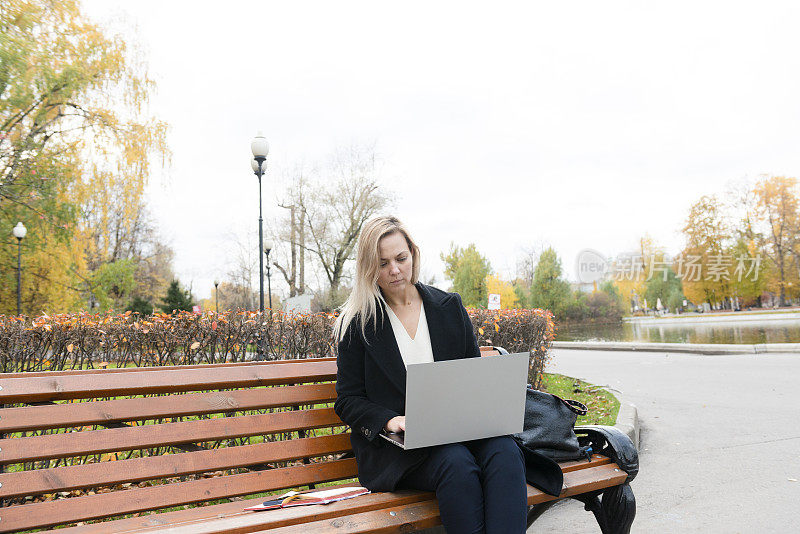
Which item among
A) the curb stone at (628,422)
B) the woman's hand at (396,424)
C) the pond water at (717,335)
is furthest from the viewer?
the pond water at (717,335)

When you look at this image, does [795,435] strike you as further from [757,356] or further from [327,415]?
[757,356]

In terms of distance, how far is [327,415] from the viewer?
2.69 meters

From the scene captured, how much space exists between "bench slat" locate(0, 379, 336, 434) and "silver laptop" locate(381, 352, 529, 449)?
0.58 m

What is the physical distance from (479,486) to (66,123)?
1388cm

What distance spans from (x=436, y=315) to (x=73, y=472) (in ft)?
5.27

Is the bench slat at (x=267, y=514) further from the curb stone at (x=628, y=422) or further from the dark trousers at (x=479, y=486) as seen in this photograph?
the curb stone at (x=628, y=422)

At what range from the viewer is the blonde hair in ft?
8.57

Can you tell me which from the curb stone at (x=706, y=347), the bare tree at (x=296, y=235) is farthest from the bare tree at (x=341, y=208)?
the curb stone at (x=706, y=347)

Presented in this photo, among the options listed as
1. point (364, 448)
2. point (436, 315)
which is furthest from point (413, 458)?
point (436, 315)

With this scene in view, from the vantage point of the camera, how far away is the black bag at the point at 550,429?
8.38 ft

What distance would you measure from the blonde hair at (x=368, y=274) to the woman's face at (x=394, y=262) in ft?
0.06

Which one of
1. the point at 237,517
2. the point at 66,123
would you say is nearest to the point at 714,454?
the point at 237,517

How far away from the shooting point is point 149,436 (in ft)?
7.44

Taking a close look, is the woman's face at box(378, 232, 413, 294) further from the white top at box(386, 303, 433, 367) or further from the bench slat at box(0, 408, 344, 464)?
the bench slat at box(0, 408, 344, 464)
